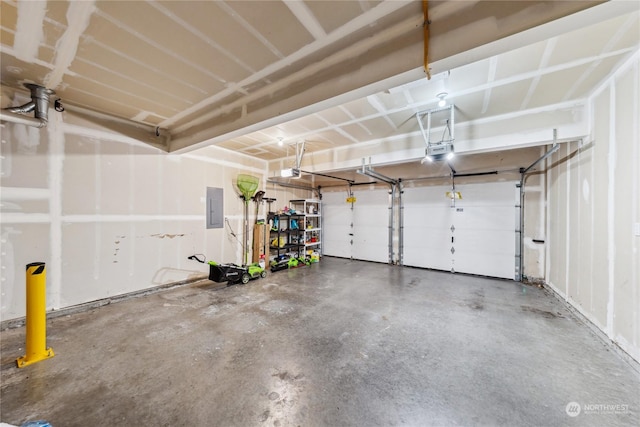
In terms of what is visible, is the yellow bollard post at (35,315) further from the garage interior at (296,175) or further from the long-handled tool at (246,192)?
the long-handled tool at (246,192)

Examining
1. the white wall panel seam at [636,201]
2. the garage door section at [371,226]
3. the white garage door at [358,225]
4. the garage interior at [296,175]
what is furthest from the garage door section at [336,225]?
the white wall panel seam at [636,201]

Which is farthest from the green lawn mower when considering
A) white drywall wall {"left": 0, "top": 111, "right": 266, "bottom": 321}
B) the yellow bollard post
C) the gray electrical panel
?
the yellow bollard post

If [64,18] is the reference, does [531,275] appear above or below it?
below

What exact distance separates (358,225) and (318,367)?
17.5ft

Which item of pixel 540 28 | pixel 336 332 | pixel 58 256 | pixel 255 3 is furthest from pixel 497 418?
pixel 58 256

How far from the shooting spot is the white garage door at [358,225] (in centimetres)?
671

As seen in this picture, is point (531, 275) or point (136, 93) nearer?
point (136, 93)

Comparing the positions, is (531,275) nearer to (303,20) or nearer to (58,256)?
(303,20)

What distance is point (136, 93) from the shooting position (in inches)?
106

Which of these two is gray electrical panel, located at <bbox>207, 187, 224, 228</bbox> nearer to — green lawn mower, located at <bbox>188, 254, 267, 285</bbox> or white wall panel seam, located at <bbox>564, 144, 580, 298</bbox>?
green lawn mower, located at <bbox>188, 254, 267, 285</bbox>

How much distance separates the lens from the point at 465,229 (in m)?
5.43

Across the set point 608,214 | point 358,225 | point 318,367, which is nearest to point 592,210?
point 608,214

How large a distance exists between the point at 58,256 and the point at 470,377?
4.98 meters

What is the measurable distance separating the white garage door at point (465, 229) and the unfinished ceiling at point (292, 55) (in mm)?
2645
